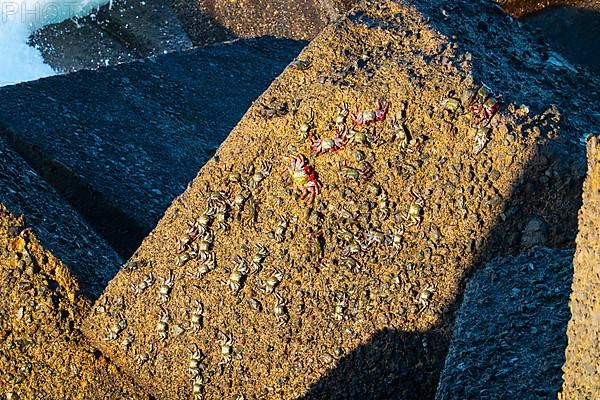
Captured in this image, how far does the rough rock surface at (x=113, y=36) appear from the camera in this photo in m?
3.75

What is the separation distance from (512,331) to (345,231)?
32 cm

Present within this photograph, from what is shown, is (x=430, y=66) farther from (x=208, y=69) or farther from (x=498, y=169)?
(x=208, y=69)

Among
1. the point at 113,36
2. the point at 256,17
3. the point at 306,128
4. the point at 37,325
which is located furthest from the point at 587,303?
the point at 113,36

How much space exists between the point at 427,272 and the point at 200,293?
13.9 inches

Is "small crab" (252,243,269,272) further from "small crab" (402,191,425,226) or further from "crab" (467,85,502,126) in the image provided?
"crab" (467,85,502,126)

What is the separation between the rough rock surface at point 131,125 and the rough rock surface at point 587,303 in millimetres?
1207

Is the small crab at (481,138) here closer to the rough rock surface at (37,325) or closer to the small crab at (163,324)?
the small crab at (163,324)

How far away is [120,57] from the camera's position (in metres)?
3.85

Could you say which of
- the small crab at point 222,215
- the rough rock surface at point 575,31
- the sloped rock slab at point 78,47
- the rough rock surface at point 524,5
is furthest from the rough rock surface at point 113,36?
the small crab at point 222,215

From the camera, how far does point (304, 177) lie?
166 cm

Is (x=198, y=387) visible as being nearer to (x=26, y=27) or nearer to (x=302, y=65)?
(x=302, y=65)

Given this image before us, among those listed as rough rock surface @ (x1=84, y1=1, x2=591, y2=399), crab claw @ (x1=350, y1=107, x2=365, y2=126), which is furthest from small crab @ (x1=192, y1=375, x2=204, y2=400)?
crab claw @ (x1=350, y1=107, x2=365, y2=126)

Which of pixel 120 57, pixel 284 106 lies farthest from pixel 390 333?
pixel 120 57

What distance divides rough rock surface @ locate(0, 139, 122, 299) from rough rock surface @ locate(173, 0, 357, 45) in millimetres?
1391
